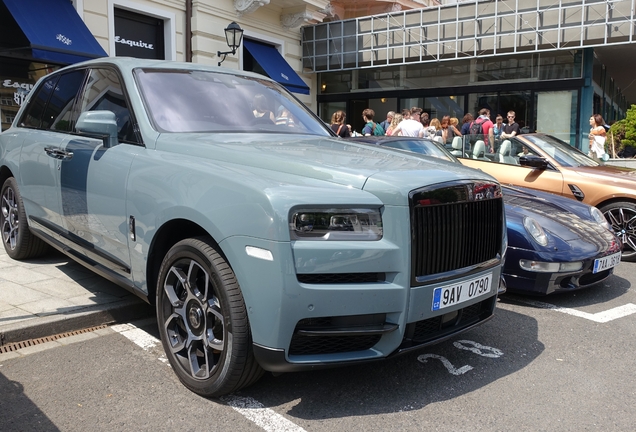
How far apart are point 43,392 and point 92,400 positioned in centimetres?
32

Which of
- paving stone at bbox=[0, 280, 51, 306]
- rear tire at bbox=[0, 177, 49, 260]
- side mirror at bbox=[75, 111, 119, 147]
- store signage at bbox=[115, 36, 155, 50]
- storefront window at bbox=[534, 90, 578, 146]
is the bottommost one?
paving stone at bbox=[0, 280, 51, 306]

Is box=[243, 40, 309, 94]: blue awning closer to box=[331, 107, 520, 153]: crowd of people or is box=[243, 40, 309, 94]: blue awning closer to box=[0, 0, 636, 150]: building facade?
box=[0, 0, 636, 150]: building facade

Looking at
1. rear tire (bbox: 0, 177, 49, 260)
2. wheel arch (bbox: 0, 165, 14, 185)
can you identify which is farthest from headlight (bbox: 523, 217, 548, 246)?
wheel arch (bbox: 0, 165, 14, 185)

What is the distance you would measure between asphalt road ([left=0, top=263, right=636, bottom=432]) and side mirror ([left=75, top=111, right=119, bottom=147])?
1385 millimetres

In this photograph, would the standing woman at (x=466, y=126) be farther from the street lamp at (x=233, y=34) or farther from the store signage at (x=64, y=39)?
the store signage at (x=64, y=39)

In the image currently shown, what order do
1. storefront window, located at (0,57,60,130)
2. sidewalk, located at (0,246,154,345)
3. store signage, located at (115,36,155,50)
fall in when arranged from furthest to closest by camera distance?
store signage, located at (115,36,155,50) < storefront window, located at (0,57,60,130) < sidewalk, located at (0,246,154,345)

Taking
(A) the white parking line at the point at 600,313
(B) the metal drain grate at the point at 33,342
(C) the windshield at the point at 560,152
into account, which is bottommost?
(A) the white parking line at the point at 600,313

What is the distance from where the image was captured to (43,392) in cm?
314

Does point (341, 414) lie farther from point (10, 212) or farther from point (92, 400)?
point (10, 212)

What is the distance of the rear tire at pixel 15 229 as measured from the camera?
209 inches

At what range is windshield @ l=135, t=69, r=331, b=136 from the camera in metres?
3.79

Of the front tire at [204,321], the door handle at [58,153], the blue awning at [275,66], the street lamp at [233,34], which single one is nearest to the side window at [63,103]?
the door handle at [58,153]

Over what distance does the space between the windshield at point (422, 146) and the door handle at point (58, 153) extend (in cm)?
399

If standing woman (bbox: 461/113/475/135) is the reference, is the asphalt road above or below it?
below
